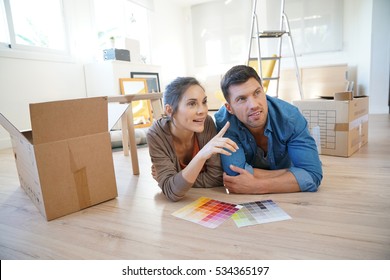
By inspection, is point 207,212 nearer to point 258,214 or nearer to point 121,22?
point 258,214

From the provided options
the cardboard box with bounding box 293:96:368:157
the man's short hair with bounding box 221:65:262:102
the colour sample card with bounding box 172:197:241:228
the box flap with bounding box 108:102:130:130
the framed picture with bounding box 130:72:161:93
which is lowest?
the colour sample card with bounding box 172:197:241:228

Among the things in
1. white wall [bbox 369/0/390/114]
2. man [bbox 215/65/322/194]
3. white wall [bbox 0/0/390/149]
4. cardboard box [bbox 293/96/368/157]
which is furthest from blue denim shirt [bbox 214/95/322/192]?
white wall [bbox 369/0/390/114]

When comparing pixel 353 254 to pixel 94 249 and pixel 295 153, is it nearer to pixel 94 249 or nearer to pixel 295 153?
pixel 295 153

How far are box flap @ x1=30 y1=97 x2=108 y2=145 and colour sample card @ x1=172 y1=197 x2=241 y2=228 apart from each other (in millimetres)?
508

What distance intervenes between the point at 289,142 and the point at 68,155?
0.93m

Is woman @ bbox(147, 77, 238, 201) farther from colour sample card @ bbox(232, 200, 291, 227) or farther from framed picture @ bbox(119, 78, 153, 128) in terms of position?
framed picture @ bbox(119, 78, 153, 128)

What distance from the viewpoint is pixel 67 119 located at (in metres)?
1.07

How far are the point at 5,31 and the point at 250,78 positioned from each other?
2924 mm

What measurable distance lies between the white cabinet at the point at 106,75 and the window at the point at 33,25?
431mm

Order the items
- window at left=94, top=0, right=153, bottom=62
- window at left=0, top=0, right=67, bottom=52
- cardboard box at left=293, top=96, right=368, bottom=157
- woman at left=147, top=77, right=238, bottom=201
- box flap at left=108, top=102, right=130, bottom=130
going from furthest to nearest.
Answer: window at left=94, top=0, right=153, bottom=62
window at left=0, top=0, right=67, bottom=52
cardboard box at left=293, top=96, right=368, bottom=157
box flap at left=108, top=102, right=130, bottom=130
woman at left=147, top=77, right=238, bottom=201

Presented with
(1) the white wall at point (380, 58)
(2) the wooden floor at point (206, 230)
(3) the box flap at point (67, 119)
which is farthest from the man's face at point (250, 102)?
(1) the white wall at point (380, 58)

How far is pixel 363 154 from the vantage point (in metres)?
1.83

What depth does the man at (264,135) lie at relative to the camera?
1.13m

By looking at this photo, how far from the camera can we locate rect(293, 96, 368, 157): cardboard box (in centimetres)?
175
